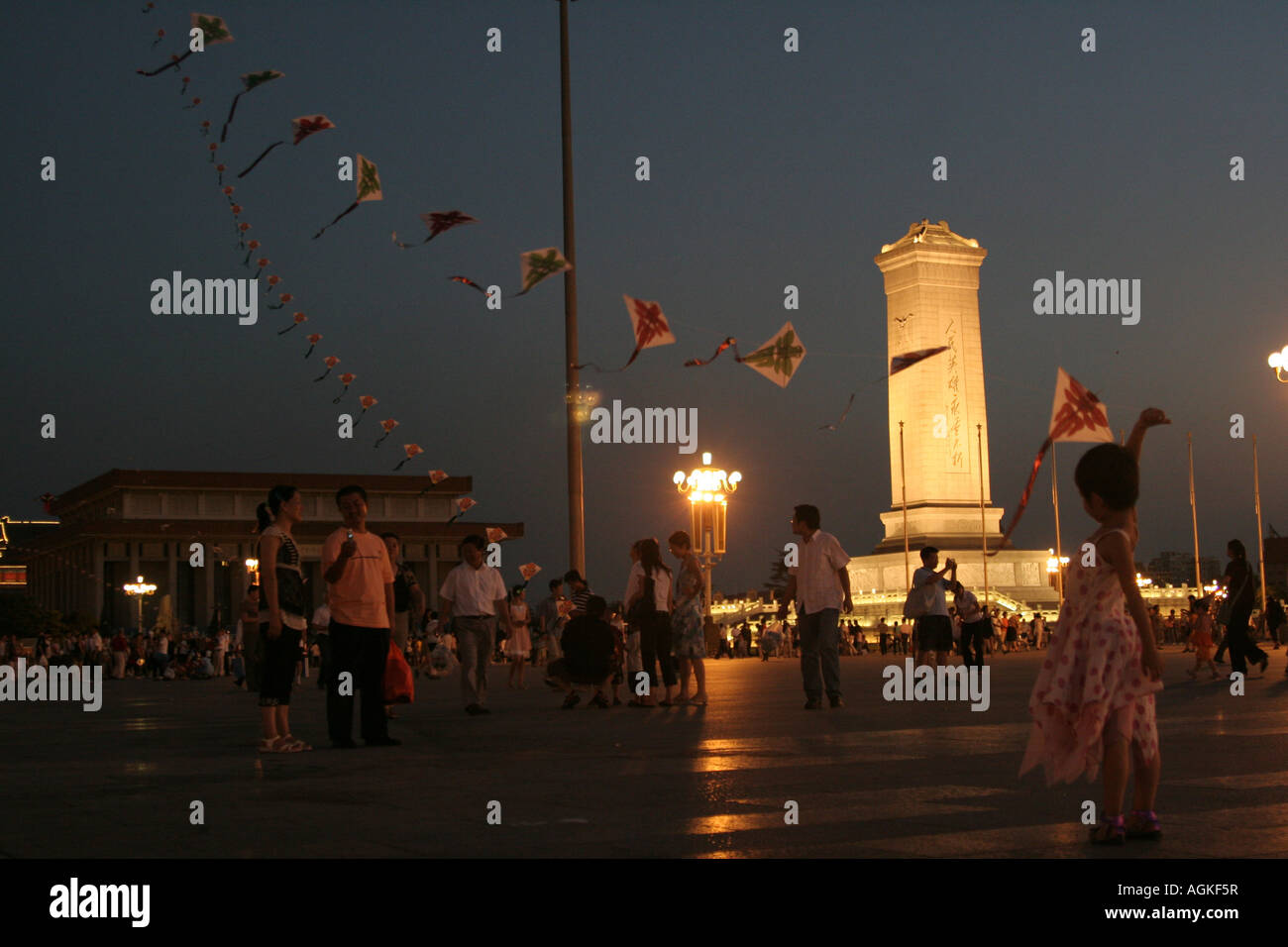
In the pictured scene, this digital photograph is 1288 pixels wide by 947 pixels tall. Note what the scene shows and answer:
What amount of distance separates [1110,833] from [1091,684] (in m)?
0.50

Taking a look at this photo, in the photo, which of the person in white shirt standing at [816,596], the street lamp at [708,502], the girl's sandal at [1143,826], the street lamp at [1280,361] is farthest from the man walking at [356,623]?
the street lamp at [708,502]

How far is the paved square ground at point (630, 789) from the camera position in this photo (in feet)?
17.6

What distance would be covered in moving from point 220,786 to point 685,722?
519cm

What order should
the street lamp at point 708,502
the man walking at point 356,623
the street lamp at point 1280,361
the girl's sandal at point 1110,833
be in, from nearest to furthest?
the girl's sandal at point 1110,833, the man walking at point 356,623, the street lamp at point 1280,361, the street lamp at point 708,502

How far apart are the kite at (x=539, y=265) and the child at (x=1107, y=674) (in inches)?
449

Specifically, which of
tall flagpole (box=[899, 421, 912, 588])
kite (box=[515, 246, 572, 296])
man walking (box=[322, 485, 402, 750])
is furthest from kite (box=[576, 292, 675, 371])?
tall flagpole (box=[899, 421, 912, 588])

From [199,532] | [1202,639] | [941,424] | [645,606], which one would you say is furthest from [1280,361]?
[199,532]

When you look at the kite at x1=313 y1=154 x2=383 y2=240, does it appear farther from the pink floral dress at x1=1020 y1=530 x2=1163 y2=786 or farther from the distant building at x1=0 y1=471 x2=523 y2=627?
the distant building at x1=0 y1=471 x2=523 y2=627

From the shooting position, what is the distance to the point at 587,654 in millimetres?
14094

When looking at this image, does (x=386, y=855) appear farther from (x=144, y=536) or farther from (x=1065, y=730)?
(x=144, y=536)

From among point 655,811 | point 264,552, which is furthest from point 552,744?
point 655,811

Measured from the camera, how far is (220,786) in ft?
24.1

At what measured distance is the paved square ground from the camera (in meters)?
5.36

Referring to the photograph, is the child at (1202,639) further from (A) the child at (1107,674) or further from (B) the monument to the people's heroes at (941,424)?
(B) the monument to the people's heroes at (941,424)
